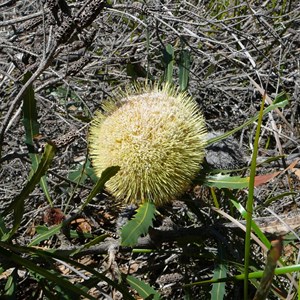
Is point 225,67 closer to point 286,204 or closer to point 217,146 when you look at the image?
point 217,146

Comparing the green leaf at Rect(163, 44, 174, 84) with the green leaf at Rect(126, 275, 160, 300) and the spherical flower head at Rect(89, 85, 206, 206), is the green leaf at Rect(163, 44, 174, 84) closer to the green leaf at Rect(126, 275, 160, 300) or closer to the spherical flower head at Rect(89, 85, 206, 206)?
the spherical flower head at Rect(89, 85, 206, 206)

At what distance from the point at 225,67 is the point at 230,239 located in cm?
121

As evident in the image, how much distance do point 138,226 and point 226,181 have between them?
404mm

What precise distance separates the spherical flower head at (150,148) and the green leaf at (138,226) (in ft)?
0.11

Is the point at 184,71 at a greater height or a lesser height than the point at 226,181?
greater

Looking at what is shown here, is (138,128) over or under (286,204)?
over

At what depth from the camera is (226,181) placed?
6.15 feet

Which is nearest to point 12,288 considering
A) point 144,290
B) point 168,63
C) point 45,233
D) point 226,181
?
point 45,233

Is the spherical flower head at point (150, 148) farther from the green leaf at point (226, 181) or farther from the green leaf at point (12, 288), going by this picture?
the green leaf at point (12, 288)

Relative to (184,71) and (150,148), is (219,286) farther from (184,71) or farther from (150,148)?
(184,71)

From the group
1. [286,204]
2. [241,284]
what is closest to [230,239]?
[241,284]

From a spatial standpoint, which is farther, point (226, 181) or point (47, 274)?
point (226, 181)

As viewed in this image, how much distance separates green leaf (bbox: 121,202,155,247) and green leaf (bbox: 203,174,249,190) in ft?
0.83

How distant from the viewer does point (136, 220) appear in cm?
167
